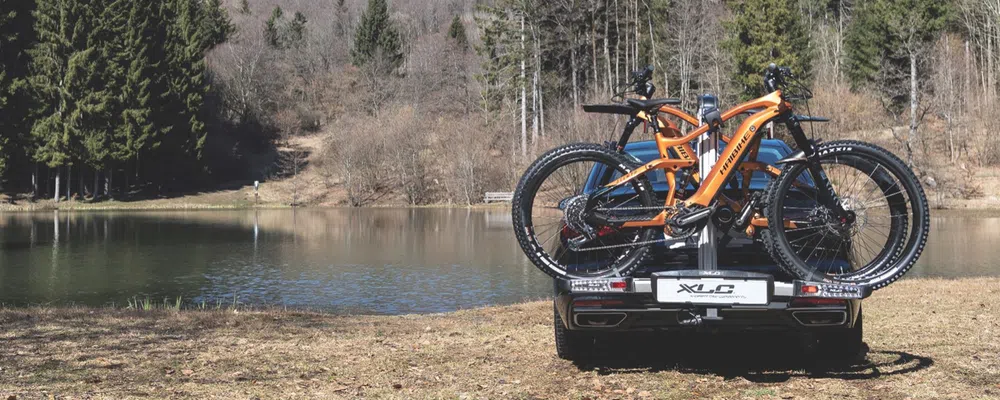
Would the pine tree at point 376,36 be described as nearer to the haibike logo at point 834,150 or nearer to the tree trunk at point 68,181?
the tree trunk at point 68,181

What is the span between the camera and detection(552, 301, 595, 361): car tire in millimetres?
6211

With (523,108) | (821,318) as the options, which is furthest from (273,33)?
(821,318)

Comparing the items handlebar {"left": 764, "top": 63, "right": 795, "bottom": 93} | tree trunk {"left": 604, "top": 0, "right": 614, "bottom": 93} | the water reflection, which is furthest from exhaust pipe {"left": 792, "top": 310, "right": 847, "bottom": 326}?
tree trunk {"left": 604, "top": 0, "right": 614, "bottom": 93}

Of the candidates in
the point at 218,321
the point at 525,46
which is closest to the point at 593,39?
the point at 525,46

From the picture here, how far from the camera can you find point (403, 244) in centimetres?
2948

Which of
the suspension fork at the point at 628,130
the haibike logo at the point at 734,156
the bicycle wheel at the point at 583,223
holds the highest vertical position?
the suspension fork at the point at 628,130

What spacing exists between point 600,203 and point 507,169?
53543 mm

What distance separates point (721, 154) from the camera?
220 inches

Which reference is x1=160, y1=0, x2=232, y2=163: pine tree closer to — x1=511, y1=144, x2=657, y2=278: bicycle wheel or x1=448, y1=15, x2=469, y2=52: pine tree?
x1=448, y1=15, x2=469, y2=52: pine tree

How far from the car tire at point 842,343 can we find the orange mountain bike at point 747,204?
59 cm

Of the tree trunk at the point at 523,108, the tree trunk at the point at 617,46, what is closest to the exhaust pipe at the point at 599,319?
the tree trunk at the point at 523,108

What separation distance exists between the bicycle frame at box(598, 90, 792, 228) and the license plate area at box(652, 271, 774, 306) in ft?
1.93

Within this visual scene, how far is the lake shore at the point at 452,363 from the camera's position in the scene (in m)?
5.45

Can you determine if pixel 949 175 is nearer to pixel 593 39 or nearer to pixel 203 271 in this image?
pixel 593 39
